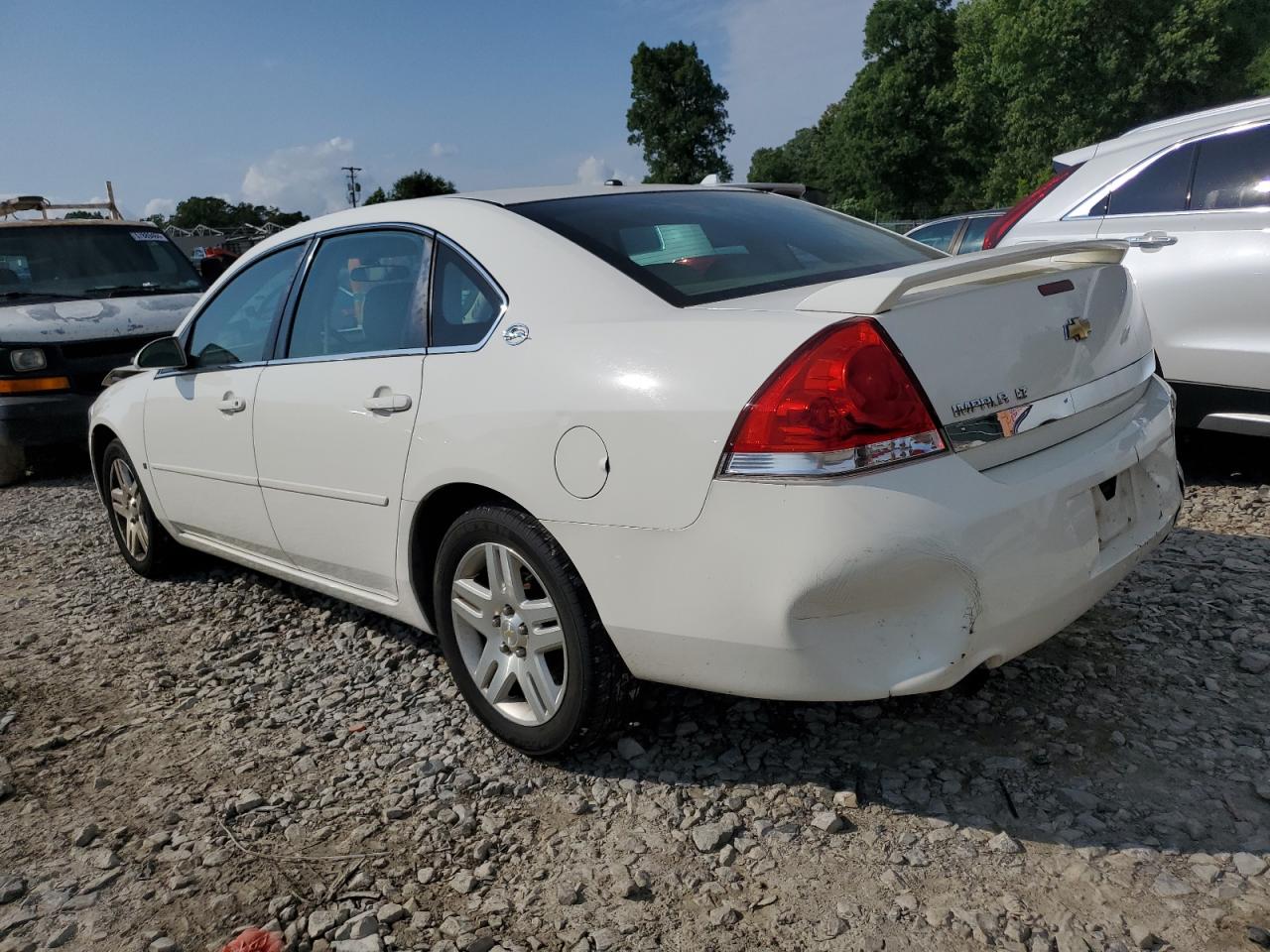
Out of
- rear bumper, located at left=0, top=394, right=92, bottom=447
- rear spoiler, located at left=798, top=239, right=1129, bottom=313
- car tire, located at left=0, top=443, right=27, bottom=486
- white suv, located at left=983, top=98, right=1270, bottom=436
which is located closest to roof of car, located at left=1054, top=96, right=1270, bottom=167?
white suv, located at left=983, top=98, right=1270, bottom=436

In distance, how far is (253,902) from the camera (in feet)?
7.64

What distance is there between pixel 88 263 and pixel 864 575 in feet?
26.4

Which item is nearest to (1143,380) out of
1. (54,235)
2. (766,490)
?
(766,490)

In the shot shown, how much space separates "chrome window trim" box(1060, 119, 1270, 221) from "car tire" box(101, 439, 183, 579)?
4685 millimetres

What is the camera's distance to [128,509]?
16.1 ft

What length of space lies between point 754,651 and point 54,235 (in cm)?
810

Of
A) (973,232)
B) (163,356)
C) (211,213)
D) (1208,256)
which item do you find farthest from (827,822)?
Result: (211,213)

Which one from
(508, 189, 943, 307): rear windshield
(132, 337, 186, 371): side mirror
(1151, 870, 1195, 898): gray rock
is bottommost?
(1151, 870, 1195, 898): gray rock

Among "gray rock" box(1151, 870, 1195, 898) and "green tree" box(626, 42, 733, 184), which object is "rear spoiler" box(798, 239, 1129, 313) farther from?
"green tree" box(626, 42, 733, 184)

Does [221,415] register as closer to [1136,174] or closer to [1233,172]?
[1136,174]

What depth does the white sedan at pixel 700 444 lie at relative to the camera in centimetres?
210

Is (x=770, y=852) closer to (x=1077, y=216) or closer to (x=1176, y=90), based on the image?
(x=1077, y=216)

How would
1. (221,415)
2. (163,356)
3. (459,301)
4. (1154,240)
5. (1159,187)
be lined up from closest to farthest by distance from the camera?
(459,301)
(221,415)
(163,356)
(1154,240)
(1159,187)

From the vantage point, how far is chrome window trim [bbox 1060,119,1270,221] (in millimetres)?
4512
